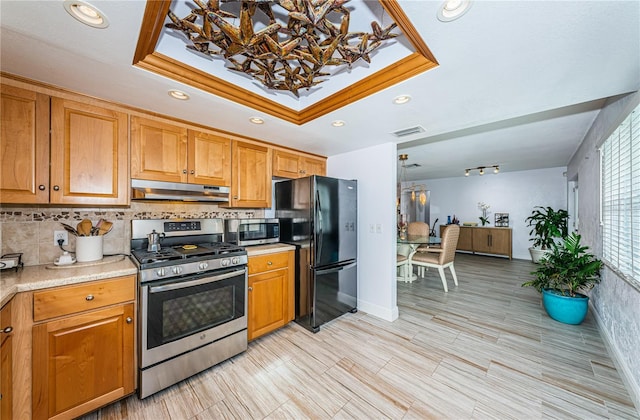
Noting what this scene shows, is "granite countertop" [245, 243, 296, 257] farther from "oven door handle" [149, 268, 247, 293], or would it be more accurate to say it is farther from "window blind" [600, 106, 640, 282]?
"window blind" [600, 106, 640, 282]

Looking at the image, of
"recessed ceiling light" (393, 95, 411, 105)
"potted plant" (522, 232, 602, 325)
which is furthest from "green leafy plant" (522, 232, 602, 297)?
"recessed ceiling light" (393, 95, 411, 105)

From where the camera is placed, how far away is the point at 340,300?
9.36 ft

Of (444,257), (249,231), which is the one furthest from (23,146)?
(444,257)

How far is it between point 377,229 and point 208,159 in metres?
2.08

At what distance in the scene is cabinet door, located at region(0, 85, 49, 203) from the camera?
1470mm

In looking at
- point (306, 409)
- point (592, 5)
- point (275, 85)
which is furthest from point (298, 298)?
point (592, 5)

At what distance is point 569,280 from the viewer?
8.59 feet

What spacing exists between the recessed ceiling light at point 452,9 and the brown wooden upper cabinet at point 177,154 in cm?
210

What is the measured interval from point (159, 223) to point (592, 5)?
3.08m

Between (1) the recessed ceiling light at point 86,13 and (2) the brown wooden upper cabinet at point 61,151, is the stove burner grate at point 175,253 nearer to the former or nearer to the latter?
(2) the brown wooden upper cabinet at point 61,151

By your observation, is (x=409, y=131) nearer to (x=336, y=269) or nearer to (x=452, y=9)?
(x=452, y=9)

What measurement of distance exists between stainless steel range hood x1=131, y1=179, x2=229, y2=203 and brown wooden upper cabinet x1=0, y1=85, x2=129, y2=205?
83 mm

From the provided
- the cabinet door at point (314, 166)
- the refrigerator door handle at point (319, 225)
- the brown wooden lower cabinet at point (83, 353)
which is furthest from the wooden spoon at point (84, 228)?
the cabinet door at point (314, 166)

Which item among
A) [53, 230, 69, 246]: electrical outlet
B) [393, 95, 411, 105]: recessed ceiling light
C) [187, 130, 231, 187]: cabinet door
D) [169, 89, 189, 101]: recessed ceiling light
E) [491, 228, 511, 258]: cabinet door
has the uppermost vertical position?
[393, 95, 411, 105]: recessed ceiling light
